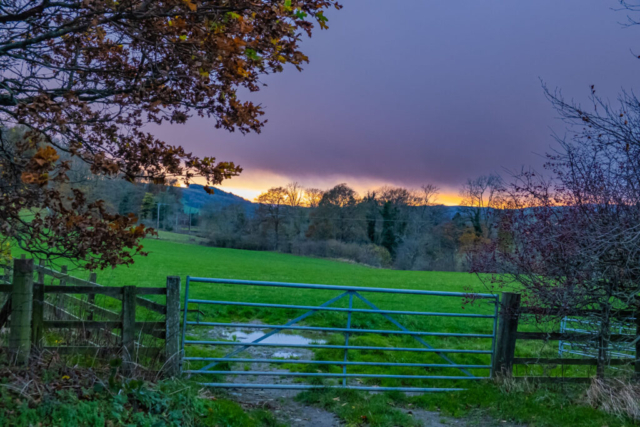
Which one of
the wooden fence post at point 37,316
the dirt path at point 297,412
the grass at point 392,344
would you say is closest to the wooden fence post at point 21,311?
the wooden fence post at point 37,316

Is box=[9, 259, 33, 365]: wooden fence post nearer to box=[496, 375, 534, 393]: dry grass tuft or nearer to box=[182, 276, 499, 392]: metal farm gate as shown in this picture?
box=[182, 276, 499, 392]: metal farm gate

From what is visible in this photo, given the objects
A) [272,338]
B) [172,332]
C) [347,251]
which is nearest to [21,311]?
[172,332]

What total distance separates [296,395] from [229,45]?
4.71 metres

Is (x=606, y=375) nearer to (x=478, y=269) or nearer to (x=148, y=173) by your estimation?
(x=478, y=269)

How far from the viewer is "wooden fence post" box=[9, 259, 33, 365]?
16.8 ft

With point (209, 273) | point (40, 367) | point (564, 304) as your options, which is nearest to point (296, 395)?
point (40, 367)

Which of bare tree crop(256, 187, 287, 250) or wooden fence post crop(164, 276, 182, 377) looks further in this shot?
bare tree crop(256, 187, 287, 250)

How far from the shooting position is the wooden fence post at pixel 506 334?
22.1 ft

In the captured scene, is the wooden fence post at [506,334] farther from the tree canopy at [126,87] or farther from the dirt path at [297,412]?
the tree canopy at [126,87]

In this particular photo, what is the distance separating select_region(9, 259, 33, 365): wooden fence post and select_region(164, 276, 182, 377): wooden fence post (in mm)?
1467

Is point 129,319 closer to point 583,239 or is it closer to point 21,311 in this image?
point 21,311

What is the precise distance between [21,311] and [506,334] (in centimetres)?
612

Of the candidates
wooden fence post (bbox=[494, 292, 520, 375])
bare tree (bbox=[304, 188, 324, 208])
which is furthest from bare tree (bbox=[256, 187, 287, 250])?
wooden fence post (bbox=[494, 292, 520, 375])

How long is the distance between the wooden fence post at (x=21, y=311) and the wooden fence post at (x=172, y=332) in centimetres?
147
